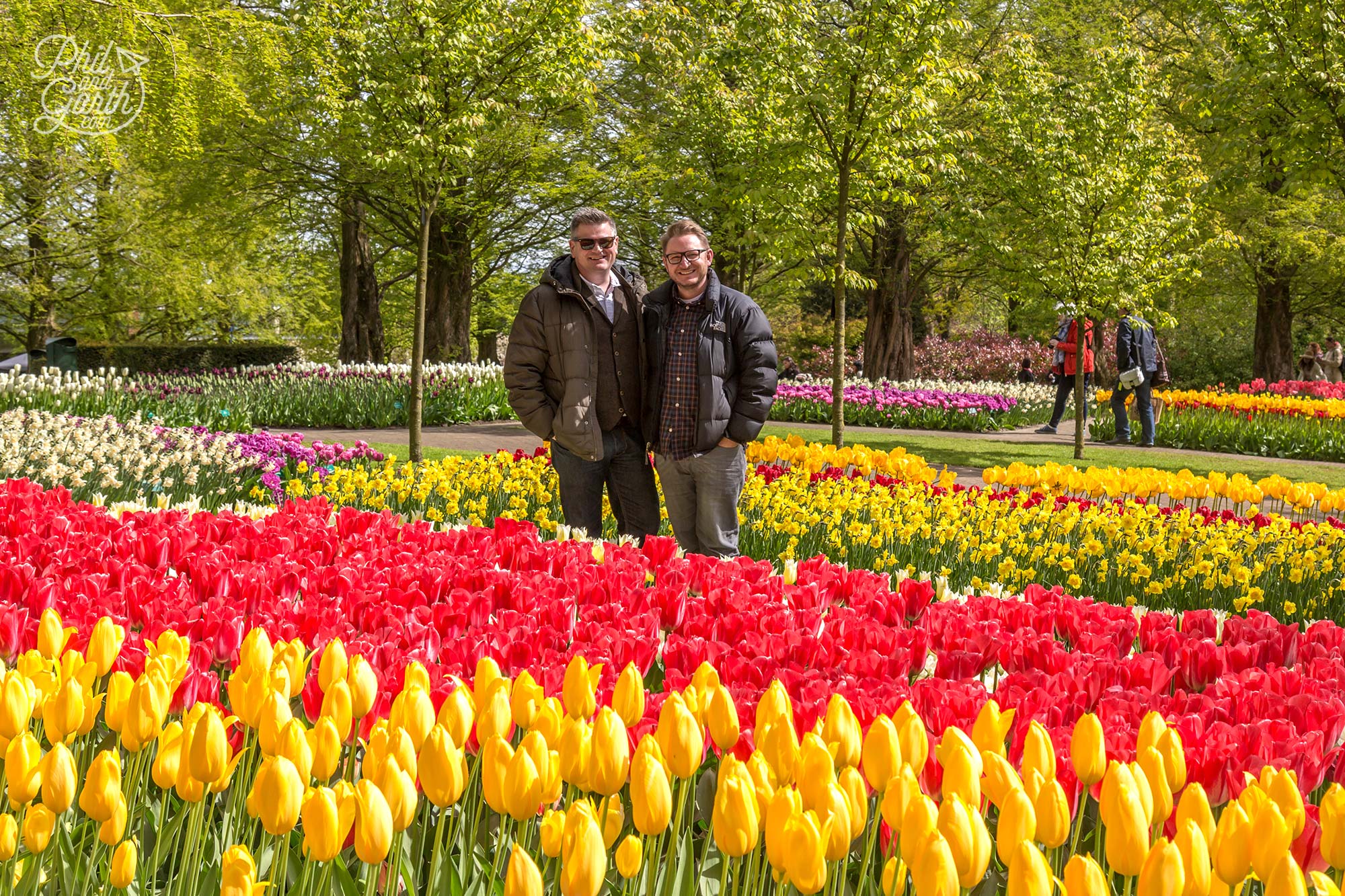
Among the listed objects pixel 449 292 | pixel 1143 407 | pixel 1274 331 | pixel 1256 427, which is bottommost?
pixel 1256 427

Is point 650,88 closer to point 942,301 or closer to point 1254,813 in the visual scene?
point 942,301

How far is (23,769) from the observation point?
143 cm

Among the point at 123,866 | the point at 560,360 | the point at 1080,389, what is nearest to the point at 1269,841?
the point at 123,866

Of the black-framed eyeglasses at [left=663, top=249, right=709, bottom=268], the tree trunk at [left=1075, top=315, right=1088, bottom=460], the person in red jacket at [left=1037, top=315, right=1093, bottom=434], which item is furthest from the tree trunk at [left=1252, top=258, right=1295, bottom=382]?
the black-framed eyeglasses at [left=663, top=249, right=709, bottom=268]

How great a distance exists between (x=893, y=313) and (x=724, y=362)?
21.2m

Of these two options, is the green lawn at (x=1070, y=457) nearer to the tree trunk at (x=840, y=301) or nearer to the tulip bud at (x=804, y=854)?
the tree trunk at (x=840, y=301)

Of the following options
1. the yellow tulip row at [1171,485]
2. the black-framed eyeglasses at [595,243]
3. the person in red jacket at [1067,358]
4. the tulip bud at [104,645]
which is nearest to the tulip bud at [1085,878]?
the tulip bud at [104,645]

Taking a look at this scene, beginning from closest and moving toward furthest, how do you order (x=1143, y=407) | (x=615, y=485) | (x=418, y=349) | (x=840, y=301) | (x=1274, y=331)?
1. (x=615, y=485)
2. (x=418, y=349)
3. (x=840, y=301)
4. (x=1143, y=407)
5. (x=1274, y=331)

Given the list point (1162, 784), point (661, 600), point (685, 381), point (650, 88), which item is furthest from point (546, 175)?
point (1162, 784)

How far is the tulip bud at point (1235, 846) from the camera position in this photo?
123 cm

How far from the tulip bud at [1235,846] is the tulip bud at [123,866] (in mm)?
1235

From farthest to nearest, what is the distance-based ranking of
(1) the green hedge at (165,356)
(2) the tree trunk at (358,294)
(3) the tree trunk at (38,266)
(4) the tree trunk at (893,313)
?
(4) the tree trunk at (893,313)
(3) the tree trunk at (38,266)
(2) the tree trunk at (358,294)
(1) the green hedge at (165,356)

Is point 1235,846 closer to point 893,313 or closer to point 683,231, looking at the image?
point 683,231

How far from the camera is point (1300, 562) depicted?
5.00 metres
